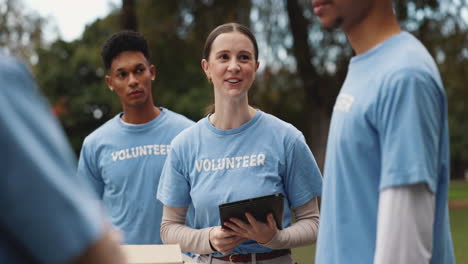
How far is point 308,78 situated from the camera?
1566 centimetres

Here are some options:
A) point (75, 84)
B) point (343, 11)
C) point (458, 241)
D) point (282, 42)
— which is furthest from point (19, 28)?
point (343, 11)

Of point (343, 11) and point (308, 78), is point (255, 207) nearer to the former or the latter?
point (343, 11)

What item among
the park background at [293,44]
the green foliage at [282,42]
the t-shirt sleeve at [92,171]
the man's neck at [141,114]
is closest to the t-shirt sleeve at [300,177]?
the man's neck at [141,114]

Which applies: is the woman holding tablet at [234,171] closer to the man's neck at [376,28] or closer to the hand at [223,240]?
the hand at [223,240]

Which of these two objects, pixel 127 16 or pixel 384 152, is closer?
pixel 384 152

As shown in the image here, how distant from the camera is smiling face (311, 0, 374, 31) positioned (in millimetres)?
2025

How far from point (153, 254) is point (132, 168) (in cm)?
174

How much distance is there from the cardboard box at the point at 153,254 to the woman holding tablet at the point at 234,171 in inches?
12.8

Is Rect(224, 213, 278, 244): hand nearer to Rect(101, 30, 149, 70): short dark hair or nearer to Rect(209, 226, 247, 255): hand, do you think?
Rect(209, 226, 247, 255): hand

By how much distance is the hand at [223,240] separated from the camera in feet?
9.77

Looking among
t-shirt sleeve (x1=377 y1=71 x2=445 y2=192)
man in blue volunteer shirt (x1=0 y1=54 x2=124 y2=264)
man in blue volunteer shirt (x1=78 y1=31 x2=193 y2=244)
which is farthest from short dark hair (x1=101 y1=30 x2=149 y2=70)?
man in blue volunteer shirt (x1=0 y1=54 x2=124 y2=264)

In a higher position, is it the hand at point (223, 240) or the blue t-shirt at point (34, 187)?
the blue t-shirt at point (34, 187)

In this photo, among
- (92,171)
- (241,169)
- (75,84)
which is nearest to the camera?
(241,169)

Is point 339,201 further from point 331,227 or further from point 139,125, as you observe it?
point 139,125
